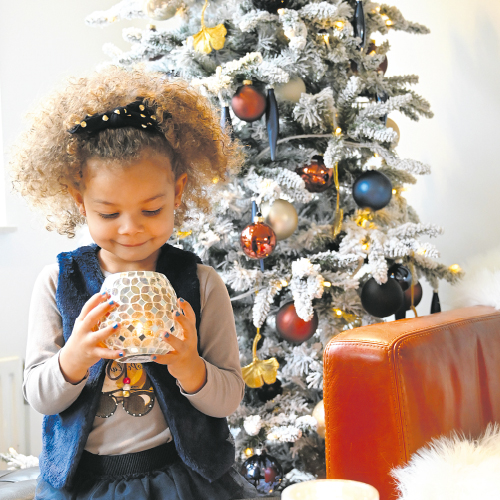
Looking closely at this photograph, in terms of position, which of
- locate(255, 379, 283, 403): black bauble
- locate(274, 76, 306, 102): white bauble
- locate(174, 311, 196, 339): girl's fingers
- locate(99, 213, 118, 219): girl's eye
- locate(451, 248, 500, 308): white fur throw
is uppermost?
locate(274, 76, 306, 102): white bauble

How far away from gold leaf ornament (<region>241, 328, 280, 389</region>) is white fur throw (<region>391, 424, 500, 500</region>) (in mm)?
528

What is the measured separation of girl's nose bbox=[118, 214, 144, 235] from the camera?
2.55ft

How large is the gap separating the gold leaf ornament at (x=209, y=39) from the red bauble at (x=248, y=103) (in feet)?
0.41

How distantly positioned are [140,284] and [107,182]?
0.63 ft

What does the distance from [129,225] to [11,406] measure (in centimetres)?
141

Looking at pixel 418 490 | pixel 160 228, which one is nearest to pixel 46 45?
pixel 160 228

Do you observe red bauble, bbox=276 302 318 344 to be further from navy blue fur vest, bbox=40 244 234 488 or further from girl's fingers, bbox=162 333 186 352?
girl's fingers, bbox=162 333 186 352

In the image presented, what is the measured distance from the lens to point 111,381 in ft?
2.80

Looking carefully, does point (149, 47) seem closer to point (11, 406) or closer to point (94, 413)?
Answer: point (94, 413)

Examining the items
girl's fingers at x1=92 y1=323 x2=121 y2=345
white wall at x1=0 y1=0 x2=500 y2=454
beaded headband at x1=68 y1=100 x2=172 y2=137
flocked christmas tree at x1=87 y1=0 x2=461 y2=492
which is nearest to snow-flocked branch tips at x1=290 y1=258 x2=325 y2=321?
flocked christmas tree at x1=87 y1=0 x2=461 y2=492

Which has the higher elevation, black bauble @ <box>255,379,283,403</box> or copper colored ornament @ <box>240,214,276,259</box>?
copper colored ornament @ <box>240,214,276,259</box>

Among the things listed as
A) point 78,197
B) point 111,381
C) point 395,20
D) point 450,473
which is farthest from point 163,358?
point 395,20

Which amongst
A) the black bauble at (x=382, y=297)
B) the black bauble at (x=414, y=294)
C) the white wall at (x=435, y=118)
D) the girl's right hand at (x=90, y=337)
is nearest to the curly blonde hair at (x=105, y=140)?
the girl's right hand at (x=90, y=337)

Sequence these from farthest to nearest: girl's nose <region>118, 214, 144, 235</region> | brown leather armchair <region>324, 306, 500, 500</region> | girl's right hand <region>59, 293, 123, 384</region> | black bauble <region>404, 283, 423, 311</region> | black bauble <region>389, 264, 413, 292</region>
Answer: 1. black bauble <region>404, 283, 423, 311</region>
2. black bauble <region>389, 264, 413, 292</region>
3. brown leather armchair <region>324, 306, 500, 500</region>
4. girl's nose <region>118, 214, 144, 235</region>
5. girl's right hand <region>59, 293, 123, 384</region>
